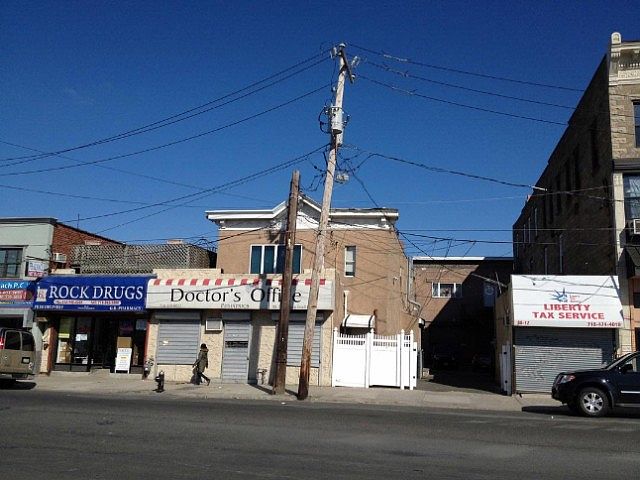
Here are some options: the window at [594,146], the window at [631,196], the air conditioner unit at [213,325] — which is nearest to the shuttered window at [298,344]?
the air conditioner unit at [213,325]

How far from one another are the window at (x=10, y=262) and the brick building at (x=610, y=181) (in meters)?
22.8

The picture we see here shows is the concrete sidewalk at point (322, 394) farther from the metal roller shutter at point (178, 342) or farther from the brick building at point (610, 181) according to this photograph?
the brick building at point (610, 181)

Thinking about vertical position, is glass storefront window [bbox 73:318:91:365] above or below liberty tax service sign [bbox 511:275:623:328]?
below

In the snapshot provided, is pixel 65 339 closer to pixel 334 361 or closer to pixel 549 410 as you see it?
pixel 334 361

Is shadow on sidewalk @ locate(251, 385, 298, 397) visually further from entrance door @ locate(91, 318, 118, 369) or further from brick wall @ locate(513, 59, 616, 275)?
brick wall @ locate(513, 59, 616, 275)

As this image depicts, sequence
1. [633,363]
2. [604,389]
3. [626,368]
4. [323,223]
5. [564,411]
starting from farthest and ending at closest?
[323,223] < [564,411] < [633,363] < [626,368] < [604,389]

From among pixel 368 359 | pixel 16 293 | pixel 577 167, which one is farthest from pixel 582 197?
pixel 16 293

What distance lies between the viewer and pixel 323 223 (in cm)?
2025

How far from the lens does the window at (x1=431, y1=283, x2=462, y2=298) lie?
48.4 meters

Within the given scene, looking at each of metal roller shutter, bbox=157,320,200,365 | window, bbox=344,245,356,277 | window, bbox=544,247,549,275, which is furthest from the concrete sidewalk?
window, bbox=544,247,549,275

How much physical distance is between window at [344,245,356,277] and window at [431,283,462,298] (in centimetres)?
2186

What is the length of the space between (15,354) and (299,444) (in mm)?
15586

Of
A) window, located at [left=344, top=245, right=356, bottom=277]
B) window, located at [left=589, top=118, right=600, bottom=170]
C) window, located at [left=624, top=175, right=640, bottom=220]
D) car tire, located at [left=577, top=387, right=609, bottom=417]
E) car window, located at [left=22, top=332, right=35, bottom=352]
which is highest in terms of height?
window, located at [left=589, top=118, right=600, bottom=170]

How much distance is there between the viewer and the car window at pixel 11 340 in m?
21.4
